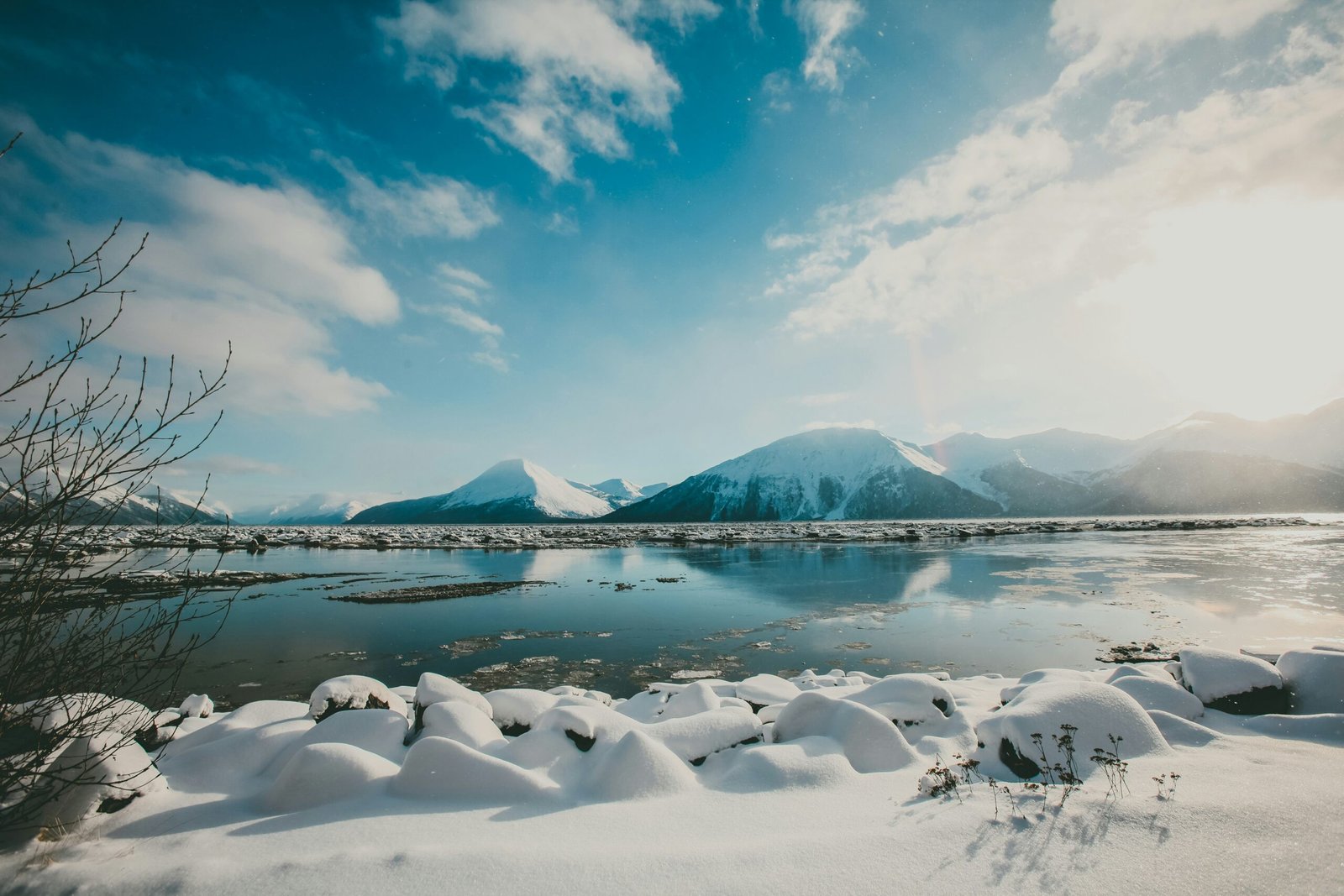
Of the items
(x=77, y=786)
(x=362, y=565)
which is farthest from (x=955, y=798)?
(x=362, y=565)

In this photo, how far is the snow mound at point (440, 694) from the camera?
7.78 metres

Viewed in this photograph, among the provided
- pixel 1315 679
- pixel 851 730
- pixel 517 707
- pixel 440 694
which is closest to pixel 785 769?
pixel 851 730

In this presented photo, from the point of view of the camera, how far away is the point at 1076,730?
6.19 metres

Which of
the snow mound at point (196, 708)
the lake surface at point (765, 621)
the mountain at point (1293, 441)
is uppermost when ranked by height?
the mountain at point (1293, 441)

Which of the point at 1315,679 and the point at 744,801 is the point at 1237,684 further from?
the point at 744,801

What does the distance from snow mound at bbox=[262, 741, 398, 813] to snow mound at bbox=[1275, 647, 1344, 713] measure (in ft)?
37.3

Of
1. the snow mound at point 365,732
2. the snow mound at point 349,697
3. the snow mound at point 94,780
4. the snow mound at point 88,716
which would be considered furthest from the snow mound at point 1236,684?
the snow mound at point 88,716

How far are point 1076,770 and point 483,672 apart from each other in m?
11.3

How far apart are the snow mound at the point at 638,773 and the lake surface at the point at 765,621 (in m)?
5.76

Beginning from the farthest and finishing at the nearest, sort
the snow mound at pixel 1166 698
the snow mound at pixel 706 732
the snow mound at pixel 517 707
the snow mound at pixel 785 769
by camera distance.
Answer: the snow mound at pixel 517 707, the snow mound at pixel 1166 698, the snow mound at pixel 706 732, the snow mound at pixel 785 769

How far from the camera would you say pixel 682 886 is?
4180 mm

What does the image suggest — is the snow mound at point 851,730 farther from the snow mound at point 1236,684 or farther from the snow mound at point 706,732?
the snow mound at point 1236,684

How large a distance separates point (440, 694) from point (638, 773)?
3428mm

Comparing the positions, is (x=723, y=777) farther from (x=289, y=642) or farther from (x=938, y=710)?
(x=289, y=642)
